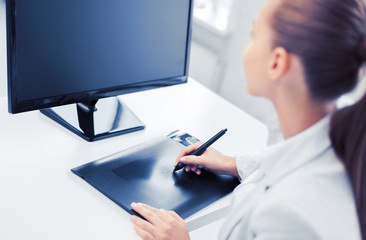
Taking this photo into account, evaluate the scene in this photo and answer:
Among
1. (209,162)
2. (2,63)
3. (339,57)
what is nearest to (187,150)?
(209,162)

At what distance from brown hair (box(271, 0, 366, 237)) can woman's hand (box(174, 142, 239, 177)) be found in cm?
39

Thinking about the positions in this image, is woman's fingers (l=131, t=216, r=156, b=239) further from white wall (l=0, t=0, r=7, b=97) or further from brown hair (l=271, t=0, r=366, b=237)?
white wall (l=0, t=0, r=7, b=97)

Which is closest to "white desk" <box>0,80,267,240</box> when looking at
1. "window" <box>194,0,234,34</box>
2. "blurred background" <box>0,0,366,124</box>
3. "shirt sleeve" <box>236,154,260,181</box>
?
"shirt sleeve" <box>236,154,260,181</box>

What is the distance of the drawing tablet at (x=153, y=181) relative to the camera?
918 millimetres

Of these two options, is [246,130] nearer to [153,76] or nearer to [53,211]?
[153,76]

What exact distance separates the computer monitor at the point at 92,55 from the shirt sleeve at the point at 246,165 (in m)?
0.31

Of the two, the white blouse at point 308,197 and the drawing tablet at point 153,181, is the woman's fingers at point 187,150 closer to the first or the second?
the drawing tablet at point 153,181

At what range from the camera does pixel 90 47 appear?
1.01 meters

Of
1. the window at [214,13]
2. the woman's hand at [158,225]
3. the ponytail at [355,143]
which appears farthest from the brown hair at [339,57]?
the window at [214,13]

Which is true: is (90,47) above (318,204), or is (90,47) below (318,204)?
above

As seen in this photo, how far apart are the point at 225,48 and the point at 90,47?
51.9 inches

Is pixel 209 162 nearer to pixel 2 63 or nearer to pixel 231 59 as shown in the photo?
pixel 2 63

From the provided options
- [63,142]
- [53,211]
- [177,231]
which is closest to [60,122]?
[63,142]

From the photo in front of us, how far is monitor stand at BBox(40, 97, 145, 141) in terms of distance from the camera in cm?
111
